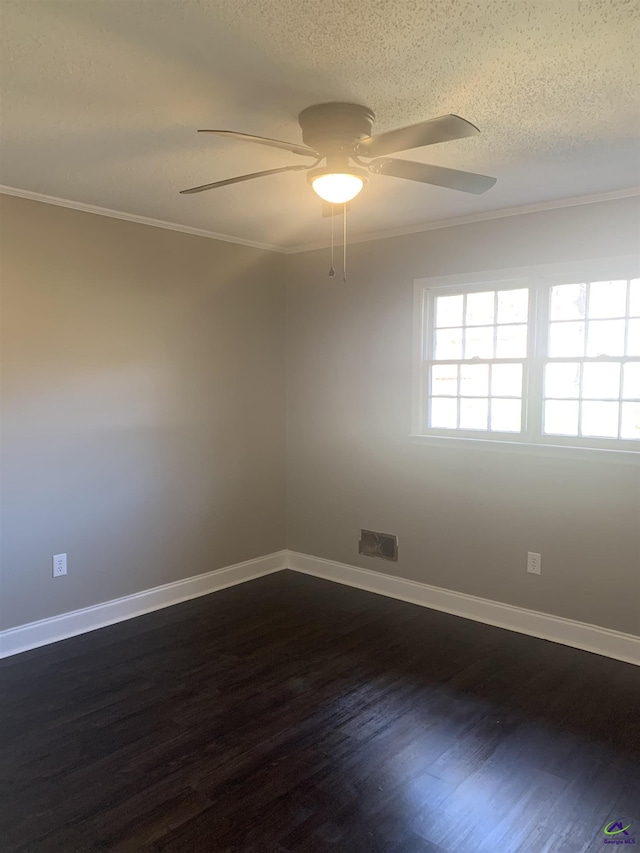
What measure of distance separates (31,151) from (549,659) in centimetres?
354

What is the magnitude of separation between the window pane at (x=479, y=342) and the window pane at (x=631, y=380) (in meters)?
0.79

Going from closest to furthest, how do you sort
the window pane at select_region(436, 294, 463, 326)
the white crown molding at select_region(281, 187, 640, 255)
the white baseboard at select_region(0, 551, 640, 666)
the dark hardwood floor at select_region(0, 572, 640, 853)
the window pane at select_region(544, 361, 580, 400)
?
1. the dark hardwood floor at select_region(0, 572, 640, 853)
2. the white crown molding at select_region(281, 187, 640, 255)
3. the white baseboard at select_region(0, 551, 640, 666)
4. the window pane at select_region(544, 361, 580, 400)
5. the window pane at select_region(436, 294, 463, 326)

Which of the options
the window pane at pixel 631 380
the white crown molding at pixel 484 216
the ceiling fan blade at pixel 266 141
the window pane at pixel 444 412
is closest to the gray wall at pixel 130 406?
the white crown molding at pixel 484 216

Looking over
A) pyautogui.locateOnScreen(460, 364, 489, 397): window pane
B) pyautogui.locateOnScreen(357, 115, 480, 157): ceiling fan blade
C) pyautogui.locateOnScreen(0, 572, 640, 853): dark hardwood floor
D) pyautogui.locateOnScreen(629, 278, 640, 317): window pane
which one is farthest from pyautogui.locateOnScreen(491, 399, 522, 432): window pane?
pyautogui.locateOnScreen(357, 115, 480, 157): ceiling fan blade

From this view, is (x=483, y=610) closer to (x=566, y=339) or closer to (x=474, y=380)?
(x=474, y=380)

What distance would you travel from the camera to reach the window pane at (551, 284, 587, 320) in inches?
133

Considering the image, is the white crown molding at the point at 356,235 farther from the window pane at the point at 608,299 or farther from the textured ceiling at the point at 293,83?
the window pane at the point at 608,299

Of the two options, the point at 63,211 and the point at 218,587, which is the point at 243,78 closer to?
the point at 63,211

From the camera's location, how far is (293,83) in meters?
1.95

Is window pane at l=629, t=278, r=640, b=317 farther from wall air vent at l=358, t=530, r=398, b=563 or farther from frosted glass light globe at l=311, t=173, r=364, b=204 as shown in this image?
wall air vent at l=358, t=530, r=398, b=563

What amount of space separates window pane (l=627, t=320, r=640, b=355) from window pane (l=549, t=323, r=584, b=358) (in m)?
0.24

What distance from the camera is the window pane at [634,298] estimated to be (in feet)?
10.5

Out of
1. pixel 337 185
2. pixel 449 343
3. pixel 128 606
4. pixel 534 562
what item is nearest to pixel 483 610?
→ pixel 534 562

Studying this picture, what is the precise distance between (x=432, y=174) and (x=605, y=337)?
5.34ft
